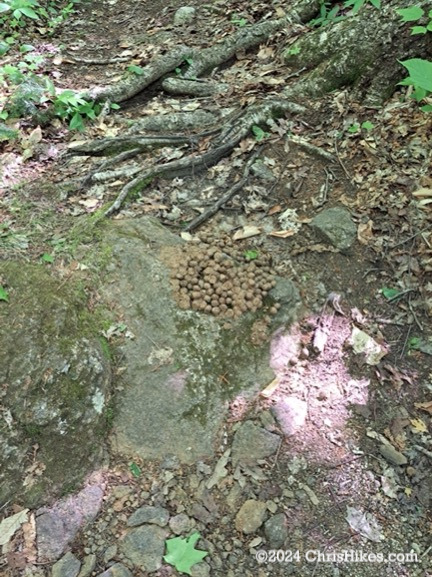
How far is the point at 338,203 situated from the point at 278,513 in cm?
267

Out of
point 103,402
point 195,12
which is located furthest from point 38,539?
point 195,12

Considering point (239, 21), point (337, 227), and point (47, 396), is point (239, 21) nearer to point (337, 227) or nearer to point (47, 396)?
point (337, 227)

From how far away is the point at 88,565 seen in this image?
2.96m

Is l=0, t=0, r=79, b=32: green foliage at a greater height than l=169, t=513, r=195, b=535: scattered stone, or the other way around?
l=0, t=0, r=79, b=32: green foliage

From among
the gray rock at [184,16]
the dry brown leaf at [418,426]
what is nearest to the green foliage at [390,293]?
the dry brown leaf at [418,426]

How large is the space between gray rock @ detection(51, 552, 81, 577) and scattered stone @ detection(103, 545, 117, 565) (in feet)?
0.52

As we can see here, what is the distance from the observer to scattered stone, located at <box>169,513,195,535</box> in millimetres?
3068

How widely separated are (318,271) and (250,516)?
1.97 metres

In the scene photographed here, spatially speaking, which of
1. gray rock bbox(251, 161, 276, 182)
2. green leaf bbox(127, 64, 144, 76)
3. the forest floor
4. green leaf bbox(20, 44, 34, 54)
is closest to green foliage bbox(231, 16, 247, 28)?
the forest floor

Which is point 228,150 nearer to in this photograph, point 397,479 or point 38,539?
point 397,479

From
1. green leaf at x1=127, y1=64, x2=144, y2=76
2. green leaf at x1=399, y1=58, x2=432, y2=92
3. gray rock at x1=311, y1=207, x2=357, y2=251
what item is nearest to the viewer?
green leaf at x1=399, y1=58, x2=432, y2=92

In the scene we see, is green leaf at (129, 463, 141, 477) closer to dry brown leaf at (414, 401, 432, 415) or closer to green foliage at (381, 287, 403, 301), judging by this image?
dry brown leaf at (414, 401, 432, 415)

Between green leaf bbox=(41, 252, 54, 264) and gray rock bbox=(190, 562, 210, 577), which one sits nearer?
gray rock bbox=(190, 562, 210, 577)

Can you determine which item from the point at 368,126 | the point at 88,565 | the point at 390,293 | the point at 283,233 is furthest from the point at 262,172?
the point at 88,565
